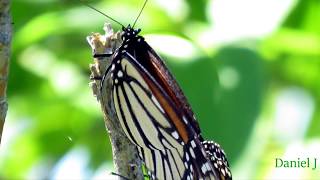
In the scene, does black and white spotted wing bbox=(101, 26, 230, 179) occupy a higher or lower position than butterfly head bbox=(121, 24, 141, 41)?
lower

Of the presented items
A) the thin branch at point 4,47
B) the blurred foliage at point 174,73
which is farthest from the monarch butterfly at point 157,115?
the thin branch at point 4,47

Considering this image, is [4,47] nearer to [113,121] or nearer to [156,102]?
[113,121]

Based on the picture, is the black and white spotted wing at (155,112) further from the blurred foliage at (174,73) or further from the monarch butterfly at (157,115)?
the blurred foliage at (174,73)

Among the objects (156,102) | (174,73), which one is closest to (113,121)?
(156,102)

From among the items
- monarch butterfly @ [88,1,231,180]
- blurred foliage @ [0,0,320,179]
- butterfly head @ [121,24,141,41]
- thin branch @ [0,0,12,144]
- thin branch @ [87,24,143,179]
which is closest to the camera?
thin branch @ [0,0,12,144]

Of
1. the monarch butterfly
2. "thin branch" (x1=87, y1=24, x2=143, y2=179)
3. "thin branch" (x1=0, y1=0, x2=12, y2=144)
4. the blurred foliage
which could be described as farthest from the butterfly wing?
"thin branch" (x1=0, y1=0, x2=12, y2=144)

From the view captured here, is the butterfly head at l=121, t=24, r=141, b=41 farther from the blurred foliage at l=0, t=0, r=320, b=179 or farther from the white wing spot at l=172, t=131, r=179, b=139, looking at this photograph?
the blurred foliage at l=0, t=0, r=320, b=179

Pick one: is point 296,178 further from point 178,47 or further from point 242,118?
point 178,47

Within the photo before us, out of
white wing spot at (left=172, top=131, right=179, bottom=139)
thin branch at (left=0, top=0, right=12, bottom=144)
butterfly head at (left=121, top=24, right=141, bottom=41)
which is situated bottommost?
thin branch at (left=0, top=0, right=12, bottom=144)
